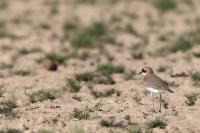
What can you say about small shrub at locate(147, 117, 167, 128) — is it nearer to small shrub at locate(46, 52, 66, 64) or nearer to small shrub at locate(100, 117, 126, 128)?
small shrub at locate(100, 117, 126, 128)

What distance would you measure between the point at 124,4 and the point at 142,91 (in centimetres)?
1195

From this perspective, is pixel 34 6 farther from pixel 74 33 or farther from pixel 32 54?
pixel 32 54

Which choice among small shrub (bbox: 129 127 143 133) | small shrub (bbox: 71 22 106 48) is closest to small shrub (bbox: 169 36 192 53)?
small shrub (bbox: 71 22 106 48)

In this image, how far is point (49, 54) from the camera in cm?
1606

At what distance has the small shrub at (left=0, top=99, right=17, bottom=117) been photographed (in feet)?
33.9

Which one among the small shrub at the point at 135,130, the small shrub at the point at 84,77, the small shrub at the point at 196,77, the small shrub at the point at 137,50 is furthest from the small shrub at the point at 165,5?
the small shrub at the point at 135,130

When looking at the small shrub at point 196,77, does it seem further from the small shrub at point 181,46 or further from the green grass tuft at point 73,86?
the small shrub at point 181,46

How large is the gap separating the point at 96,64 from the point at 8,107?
192 inches

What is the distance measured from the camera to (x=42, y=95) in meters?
11.6

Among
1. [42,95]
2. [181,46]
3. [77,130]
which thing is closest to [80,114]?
[77,130]

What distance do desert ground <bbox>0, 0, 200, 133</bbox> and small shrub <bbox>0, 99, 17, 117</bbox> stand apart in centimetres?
2

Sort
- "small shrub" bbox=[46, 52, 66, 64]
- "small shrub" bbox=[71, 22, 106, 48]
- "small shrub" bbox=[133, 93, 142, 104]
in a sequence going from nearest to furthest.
→ "small shrub" bbox=[133, 93, 142, 104] < "small shrub" bbox=[46, 52, 66, 64] < "small shrub" bbox=[71, 22, 106, 48]

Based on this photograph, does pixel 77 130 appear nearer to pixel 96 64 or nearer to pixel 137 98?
pixel 137 98

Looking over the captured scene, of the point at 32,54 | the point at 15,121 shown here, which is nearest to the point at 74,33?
the point at 32,54
